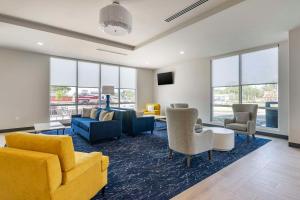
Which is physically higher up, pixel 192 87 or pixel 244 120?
pixel 192 87

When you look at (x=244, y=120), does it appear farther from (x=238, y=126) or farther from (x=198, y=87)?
(x=198, y=87)

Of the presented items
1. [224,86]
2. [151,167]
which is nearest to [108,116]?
[151,167]

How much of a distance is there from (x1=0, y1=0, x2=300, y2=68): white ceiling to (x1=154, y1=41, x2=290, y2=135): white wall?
955 millimetres

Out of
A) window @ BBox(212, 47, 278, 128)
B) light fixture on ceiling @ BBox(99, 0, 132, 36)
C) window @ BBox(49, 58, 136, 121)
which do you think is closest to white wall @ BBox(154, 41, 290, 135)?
window @ BBox(212, 47, 278, 128)

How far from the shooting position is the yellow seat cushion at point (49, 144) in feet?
4.85

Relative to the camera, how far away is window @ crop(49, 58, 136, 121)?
679cm

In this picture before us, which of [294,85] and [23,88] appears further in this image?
[23,88]

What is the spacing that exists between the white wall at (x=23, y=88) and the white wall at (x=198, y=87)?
562 centimetres

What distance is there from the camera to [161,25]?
4.22 meters

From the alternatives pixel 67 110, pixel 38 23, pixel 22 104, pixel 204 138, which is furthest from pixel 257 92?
pixel 22 104

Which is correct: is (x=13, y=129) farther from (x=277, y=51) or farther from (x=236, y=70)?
(x=277, y=51)

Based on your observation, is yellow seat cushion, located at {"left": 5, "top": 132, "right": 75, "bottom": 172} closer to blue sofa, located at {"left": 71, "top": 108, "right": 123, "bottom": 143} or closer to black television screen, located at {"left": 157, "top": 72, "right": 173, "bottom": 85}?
blue sofa, located at {"left": 71, "top": 108, "right": 123, "bottom": 143}

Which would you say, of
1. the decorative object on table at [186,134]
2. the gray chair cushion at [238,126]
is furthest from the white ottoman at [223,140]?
the gray chair cushion at [238,126]

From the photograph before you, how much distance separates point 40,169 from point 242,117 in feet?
17.1
